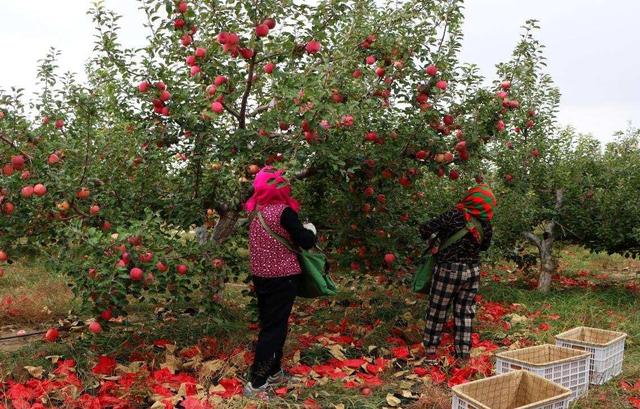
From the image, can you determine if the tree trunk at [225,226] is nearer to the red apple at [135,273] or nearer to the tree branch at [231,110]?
the tree branch at [231,110]

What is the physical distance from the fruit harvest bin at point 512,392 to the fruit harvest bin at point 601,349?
92 centimetres

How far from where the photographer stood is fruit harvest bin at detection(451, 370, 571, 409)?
3267mm

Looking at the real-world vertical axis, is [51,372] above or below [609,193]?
below

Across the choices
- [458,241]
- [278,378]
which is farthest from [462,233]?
[278,378]

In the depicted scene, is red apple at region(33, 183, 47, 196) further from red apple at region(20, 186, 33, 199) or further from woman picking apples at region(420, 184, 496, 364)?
woman picking apples at region(420, 184, 496, 364)

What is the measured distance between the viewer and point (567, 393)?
10.9ft

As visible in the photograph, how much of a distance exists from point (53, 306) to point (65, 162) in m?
2.39

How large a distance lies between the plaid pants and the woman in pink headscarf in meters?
1.31

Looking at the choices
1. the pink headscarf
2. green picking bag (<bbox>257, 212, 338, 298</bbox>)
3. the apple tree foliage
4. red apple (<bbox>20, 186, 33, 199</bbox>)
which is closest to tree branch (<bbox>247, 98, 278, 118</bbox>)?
the apple tree foliage

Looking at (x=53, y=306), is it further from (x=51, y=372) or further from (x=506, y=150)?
(x=506, y=150)

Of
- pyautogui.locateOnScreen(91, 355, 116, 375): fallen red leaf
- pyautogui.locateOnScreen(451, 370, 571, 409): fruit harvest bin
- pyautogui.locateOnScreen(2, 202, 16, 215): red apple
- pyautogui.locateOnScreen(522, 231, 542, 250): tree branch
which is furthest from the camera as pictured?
pyautogui.locateOnScreen(522, 231, 542, 250): tree branch

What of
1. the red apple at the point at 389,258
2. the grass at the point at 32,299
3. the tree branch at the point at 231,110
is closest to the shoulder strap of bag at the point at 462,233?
the red apple at the point at 389,258

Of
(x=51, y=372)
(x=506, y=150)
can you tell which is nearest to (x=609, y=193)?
(x=506, y=150)

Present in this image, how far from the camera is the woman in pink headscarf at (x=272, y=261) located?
13.0 ft
